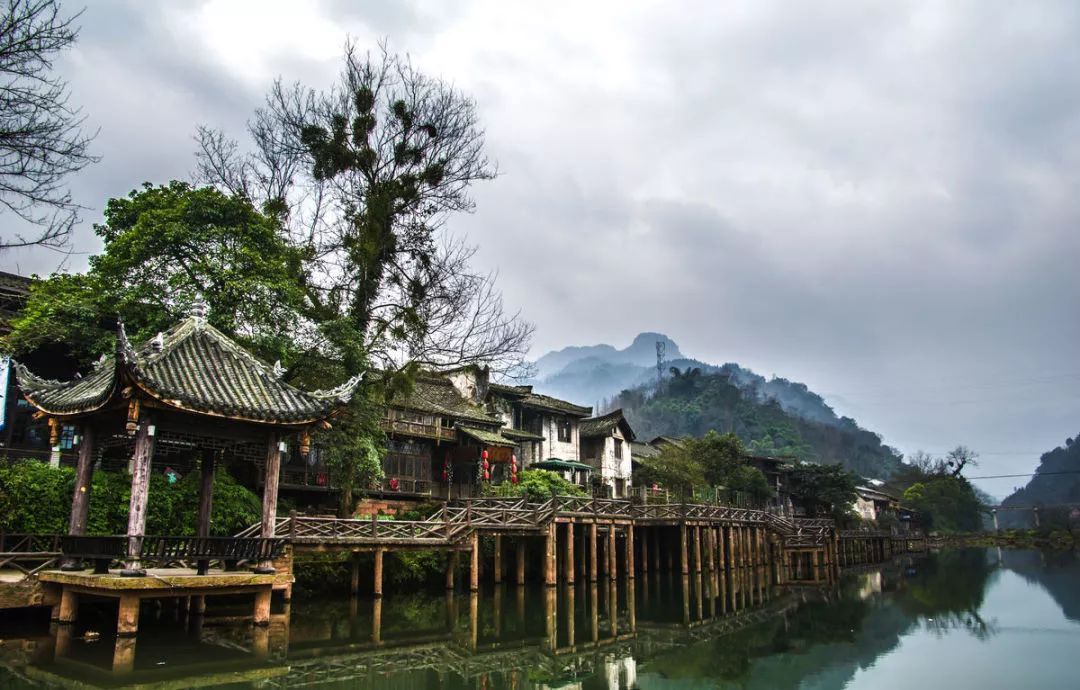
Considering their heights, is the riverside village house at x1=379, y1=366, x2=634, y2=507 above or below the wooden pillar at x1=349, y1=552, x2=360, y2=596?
above

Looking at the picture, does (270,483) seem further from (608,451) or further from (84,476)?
(608,451)

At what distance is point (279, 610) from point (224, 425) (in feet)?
21.7

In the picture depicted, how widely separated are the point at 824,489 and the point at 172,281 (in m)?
53.7

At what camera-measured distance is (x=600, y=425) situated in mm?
48906

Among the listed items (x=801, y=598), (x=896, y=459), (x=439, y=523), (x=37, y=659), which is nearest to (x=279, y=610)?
(x=439, y=523)

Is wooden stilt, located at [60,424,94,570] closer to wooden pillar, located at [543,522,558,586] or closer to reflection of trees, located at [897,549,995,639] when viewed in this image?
wooden pillar, located at [543,522,558,586]

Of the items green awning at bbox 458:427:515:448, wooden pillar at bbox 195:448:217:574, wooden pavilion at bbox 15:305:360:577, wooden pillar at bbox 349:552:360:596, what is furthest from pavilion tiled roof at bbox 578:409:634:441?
wooden pillar at bbox 195:448:217:574

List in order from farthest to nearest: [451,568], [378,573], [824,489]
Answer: [824,489] → [451,568] → [378,573]

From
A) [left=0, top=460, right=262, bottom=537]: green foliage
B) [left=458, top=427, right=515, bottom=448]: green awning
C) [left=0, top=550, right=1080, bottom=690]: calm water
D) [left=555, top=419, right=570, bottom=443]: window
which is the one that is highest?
[left=555, top=419, right=570, bottom=443]: window

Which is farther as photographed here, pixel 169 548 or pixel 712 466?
pixel 712 466

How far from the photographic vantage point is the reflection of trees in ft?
72.6

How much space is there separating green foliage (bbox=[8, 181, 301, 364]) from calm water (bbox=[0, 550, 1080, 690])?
7869mm

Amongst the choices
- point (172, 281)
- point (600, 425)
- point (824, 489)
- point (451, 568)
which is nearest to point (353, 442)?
point (451, 568)

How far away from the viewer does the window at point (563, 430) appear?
46469mm
